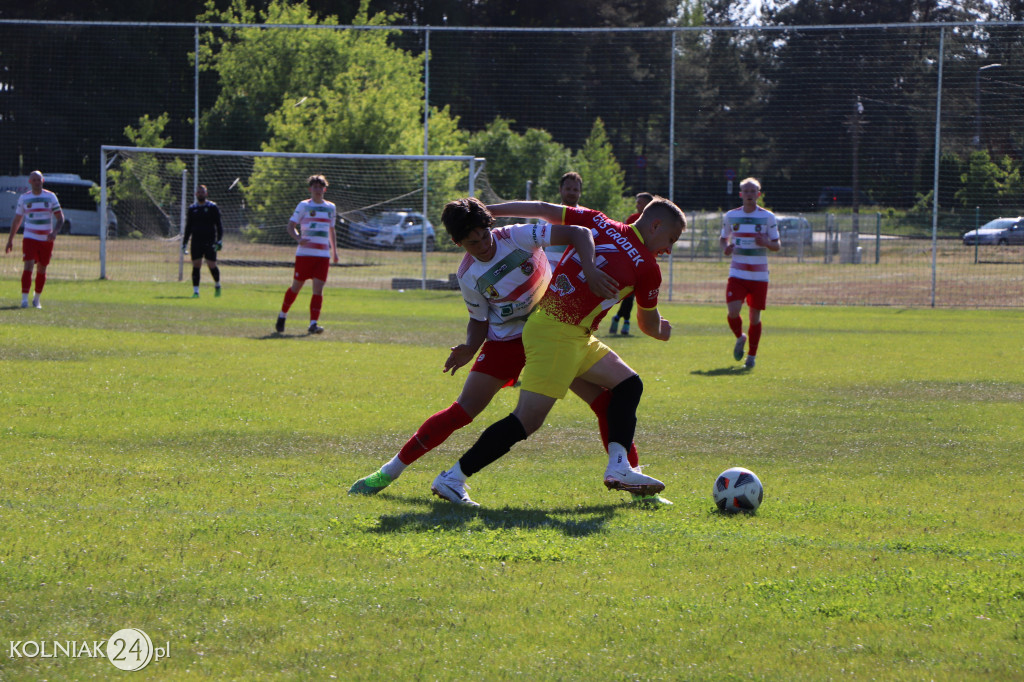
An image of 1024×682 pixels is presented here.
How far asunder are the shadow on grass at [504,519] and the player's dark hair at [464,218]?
1.38m

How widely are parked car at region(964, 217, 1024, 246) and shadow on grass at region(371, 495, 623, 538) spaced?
2231 cm

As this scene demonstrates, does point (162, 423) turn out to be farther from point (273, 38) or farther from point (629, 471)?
point (273, 38)

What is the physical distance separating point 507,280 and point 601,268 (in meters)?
0.51

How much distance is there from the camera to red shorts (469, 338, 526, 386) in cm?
594

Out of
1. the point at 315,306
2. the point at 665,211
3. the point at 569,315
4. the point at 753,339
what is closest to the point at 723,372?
the point at 753,339

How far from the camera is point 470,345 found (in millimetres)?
5898

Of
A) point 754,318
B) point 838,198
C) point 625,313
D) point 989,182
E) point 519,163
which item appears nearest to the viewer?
point 754,318

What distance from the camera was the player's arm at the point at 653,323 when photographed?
5871mm

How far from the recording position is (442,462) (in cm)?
711

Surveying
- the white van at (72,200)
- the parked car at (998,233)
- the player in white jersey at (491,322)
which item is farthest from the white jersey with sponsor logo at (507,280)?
the white van at (72,200)

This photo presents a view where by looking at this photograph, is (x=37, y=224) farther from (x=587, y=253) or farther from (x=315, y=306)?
(x=587, y=253)

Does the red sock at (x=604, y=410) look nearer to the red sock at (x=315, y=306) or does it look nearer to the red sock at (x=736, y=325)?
the red sock at (x=736, y=325)

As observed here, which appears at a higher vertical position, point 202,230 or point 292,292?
point 202,230

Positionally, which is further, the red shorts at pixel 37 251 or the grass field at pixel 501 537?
the red shorts at pixel 37 251
